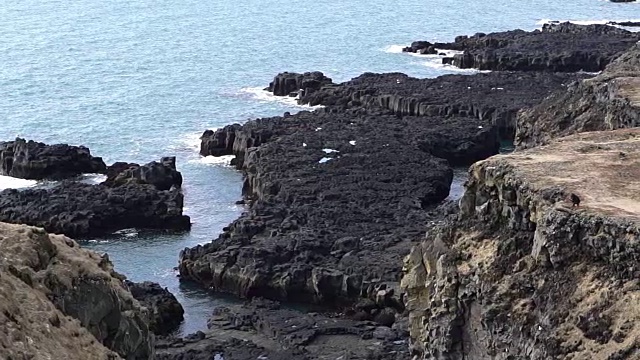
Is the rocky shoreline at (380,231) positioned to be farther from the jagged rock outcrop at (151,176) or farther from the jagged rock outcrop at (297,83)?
the jagged rock outcrop at (297,83)

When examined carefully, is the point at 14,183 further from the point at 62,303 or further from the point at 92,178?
the point at 62,303

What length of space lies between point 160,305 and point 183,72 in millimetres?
87456

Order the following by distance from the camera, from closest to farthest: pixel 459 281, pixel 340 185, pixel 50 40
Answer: pixel 459 281 < pixel 340 185 < pixel 50 40

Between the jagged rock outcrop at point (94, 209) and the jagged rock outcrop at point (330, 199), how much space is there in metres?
6.00

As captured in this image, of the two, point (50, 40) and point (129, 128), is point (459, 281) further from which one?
point (50, 40)

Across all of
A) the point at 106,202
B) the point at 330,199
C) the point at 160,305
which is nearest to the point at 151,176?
the point at 106,202

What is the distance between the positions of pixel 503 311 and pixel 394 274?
2452 centimetres

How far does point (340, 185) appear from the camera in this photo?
249 ft

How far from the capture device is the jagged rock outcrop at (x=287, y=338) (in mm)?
50281

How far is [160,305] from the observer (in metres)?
56.1

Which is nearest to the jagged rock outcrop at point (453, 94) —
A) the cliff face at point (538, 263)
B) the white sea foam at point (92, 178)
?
the white sea foam at point (92, 178)

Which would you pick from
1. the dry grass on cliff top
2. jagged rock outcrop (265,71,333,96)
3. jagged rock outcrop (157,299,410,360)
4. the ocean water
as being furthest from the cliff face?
jagged rock outcrop (265,71,333,96)

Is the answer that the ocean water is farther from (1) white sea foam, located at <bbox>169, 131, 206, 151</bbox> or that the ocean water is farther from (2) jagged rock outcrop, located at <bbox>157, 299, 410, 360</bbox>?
(2) jagged rock outcrop, located at <bbox>157, 299, 410, 360</bbox>

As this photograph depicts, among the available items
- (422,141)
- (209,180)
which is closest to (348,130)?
(422,141)
